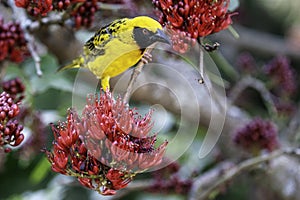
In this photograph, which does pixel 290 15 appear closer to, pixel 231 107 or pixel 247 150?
pixel 231 107

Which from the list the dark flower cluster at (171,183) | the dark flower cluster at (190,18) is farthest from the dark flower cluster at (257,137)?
the dark flower cluster at (190,18)

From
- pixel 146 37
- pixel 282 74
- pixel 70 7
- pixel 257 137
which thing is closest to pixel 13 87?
pixel 70 7

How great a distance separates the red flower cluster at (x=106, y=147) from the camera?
720 mm

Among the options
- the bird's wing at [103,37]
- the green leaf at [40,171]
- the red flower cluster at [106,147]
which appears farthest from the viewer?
Result: the green leaf at [40,171]

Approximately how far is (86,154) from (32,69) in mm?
695

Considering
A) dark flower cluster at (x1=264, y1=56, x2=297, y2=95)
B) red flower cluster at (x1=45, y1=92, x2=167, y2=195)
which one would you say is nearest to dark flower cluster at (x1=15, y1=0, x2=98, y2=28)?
red flower cluster at (x1=45, y1=92, x2=167, y2=195)

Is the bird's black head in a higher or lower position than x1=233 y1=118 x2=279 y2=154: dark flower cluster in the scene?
higher

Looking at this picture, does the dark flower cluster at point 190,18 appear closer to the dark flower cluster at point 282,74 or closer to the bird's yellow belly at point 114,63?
the bird's yellow belly at point 114,63

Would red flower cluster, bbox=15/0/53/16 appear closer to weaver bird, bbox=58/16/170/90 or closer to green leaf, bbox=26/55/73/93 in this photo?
weaver bird, bbox=58/16/170/90

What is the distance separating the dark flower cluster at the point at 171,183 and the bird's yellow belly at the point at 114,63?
0.47 m

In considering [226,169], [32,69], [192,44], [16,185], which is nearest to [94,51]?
[192,44]

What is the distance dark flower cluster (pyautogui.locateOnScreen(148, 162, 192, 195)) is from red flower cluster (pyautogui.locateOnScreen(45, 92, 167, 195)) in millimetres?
619

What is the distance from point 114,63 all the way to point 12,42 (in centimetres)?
28

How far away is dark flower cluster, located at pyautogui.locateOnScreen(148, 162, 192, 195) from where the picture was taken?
4.44 ft
